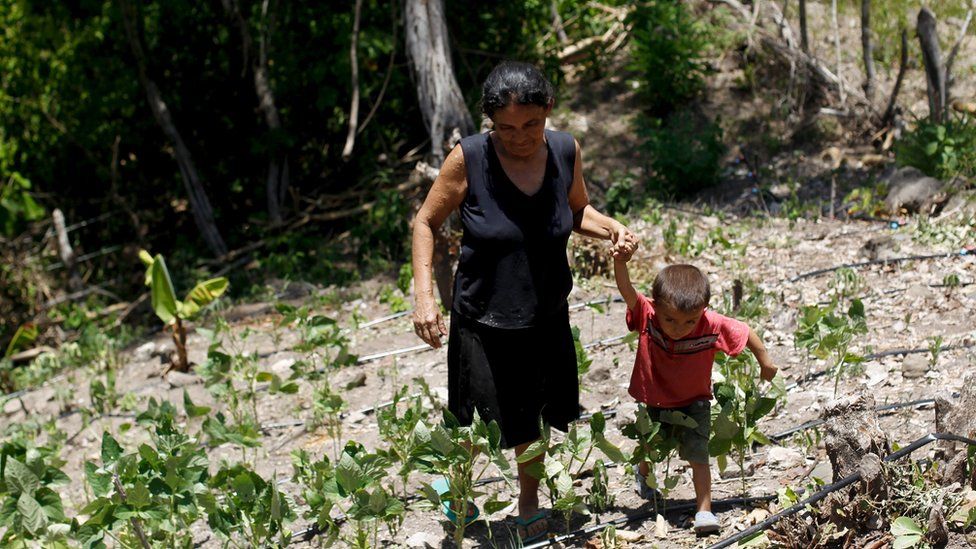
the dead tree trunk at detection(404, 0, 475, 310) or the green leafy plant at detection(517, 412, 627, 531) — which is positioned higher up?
the dead tree trunk at detection(404, 0, 475, 310)

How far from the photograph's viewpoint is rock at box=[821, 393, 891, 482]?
3.08 m

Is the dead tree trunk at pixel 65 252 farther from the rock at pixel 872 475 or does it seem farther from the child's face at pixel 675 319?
the rock at pixel 872 475

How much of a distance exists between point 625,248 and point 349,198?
5.71m

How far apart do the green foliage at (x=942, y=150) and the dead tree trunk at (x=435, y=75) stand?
263cm

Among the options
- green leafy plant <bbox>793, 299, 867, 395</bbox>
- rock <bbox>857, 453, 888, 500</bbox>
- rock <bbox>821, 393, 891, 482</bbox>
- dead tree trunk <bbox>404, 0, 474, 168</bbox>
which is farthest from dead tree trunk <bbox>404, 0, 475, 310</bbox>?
rock <bbox>857, 453, 888, 500</bbox>

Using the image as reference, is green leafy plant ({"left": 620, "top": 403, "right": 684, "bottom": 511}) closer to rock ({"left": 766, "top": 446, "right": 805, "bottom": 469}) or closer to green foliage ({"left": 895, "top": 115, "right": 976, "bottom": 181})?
rock ({"left": 766, "top": 446, "right": 805, "bottom": 469})

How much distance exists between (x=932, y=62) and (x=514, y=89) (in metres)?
4.93

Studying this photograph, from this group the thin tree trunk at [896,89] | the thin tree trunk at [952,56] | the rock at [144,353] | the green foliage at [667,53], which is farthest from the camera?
the green foliage at [667,53]

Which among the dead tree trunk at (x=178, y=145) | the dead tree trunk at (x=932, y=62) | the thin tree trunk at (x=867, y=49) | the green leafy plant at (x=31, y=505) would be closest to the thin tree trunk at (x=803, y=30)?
the thin tree trunk at (x=867, y=49)

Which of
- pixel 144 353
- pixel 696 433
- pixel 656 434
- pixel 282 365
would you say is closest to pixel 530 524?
pixel 656 434

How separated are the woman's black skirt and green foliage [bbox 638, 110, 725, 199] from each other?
13.1 feet

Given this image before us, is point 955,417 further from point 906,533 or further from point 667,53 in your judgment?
point 667,53

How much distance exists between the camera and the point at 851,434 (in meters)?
3.08

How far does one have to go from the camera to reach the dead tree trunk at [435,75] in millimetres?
6406
